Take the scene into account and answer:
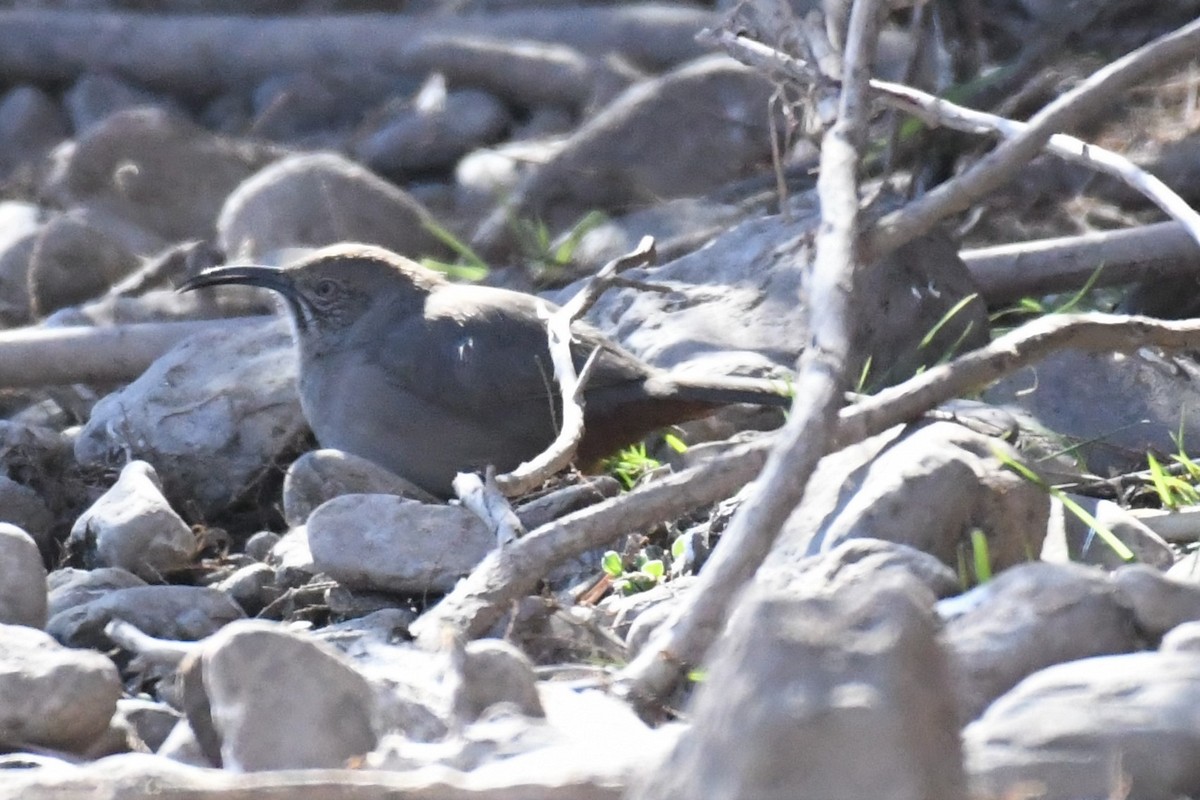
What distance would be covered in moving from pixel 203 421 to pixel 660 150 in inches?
136

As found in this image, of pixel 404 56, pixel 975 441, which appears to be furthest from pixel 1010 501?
pixel 404 56

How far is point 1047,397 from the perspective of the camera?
5.00 m

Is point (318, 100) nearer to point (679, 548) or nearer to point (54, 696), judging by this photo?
point (679, 548)

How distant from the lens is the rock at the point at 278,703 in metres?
2.82

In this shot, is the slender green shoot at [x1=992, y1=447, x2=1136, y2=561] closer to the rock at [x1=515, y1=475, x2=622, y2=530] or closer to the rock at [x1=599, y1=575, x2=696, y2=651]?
the rock at [x1=599, y1=575, x2=696, y2=651]

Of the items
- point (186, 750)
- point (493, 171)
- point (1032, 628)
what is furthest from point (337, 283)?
point (493, 171)

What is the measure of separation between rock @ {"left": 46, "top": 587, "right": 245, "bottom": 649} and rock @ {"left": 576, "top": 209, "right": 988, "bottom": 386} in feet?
5.80

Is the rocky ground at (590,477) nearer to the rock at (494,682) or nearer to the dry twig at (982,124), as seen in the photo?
the rock at (494,682)

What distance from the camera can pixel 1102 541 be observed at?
376 centimetres

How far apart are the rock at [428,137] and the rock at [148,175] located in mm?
773

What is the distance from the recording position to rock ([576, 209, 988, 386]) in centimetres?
539

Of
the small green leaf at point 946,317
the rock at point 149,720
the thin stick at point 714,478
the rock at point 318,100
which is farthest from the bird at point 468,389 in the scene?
the rock at point 318,100

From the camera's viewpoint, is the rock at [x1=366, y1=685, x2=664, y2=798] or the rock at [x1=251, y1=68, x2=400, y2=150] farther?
the rock at [x1=251, y1=68, x2=400, y2=150]

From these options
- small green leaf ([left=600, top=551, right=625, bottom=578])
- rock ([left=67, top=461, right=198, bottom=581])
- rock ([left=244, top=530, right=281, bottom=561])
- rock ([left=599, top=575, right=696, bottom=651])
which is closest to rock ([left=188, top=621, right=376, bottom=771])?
rock ([left=599, top=575, right=696, bottom=651])
